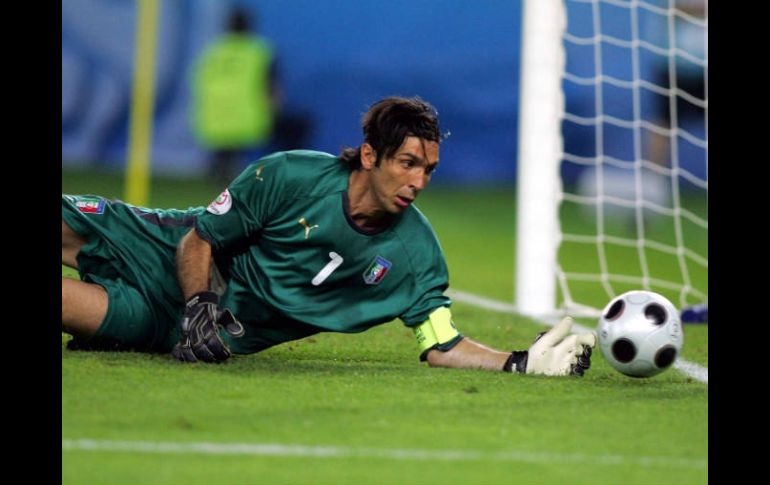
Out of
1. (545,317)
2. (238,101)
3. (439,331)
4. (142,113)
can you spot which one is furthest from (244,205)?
(238,101)

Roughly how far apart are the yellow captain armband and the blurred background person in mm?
10360

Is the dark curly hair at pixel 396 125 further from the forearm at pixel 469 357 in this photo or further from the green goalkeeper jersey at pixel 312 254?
the forearm at pixel 469 357

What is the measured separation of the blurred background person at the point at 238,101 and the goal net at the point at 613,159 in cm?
323

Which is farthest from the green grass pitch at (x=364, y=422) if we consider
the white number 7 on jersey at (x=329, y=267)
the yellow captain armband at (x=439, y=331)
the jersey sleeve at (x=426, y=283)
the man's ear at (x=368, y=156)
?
the man's ear at (x=368, y=156)

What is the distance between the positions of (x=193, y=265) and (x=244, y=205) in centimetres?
29

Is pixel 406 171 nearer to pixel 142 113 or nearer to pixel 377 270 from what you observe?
pixel 377 270

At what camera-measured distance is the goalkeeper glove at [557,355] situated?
519 centimetres

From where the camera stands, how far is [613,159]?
43.1 ft

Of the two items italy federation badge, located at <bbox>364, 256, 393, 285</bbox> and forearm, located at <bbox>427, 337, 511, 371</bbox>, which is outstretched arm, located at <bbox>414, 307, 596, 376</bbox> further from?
italy federation badge, located at <bbox>364, 256, 393, 285</bbox>

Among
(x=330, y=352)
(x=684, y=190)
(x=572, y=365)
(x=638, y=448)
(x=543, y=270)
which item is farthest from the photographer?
(x=684, y=190)

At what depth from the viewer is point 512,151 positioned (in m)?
15.8

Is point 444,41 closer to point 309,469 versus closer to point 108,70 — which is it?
point 108,70
